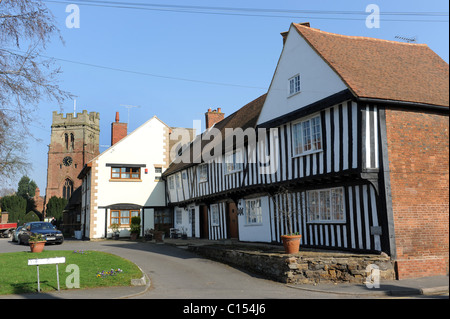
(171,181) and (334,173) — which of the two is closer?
(334,173)

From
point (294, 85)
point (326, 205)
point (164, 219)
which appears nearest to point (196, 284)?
point (326, 205)

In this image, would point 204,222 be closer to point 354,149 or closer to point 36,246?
point 36,246

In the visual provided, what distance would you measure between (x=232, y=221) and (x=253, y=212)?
114 inches

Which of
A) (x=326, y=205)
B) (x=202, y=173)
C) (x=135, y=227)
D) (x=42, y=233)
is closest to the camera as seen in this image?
(x=326, y=205)

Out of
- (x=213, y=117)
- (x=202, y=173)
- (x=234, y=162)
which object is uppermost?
(x=213, y=117)

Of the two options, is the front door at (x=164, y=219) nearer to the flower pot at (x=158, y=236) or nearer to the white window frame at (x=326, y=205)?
the flower pot at (x=158, y=236)

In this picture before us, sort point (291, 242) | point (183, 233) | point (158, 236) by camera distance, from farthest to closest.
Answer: point (183, 233), point (158, 236), point (291, 242)

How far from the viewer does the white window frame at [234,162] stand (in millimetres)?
18906

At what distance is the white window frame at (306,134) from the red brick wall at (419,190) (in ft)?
8.16

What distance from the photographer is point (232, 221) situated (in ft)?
69.2

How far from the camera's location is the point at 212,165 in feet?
73.0

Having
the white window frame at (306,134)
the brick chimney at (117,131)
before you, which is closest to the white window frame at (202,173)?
the white window frame at (306,134)
